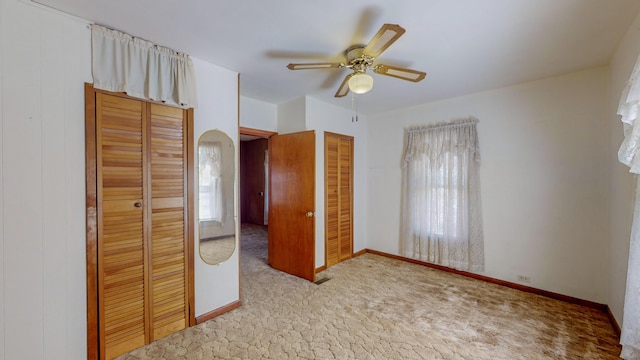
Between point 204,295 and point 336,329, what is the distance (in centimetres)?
134

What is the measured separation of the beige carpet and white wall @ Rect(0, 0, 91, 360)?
649 mm

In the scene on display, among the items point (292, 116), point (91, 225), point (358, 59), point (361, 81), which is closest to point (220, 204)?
point (91, 225)

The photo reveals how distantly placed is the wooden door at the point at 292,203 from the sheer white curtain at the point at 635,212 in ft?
8.73

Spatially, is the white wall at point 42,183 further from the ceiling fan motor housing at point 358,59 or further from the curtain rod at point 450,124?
the curtain rod at point 450,124

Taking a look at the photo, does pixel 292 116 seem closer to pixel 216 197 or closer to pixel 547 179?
pixel 216 197

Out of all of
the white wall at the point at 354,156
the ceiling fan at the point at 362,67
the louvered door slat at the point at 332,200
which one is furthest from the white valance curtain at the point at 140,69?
the louvered door slat at the point at 332,200

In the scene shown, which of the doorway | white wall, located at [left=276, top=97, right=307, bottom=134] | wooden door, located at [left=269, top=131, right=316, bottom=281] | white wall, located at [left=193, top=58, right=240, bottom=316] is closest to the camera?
white wall, located at [left=193, top=58, right=240, bottom=316]

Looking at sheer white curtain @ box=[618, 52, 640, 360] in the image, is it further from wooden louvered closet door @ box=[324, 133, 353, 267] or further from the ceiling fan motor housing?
wooden louvered closet door @ box=[324, 133, 353, 267]

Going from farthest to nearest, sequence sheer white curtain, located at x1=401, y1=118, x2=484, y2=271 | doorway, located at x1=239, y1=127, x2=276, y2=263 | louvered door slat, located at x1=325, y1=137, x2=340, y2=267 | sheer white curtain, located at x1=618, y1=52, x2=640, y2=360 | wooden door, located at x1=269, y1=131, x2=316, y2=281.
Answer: doorway, located at x1=239, y1=127, x2=276, y2=263, louvered door slat, located at x1=325, y1=137, x2=340, y2=267, sheer white curtain, located at x1=401, y1=118, x2=484, y2=271, wooden door, located at x1=269, y1=131, x2=316, y2=281, sheer white curtain, located at x1=618, y1=52, x2=640, y2=360

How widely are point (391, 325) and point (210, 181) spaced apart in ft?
7.57

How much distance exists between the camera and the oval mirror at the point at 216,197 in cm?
250

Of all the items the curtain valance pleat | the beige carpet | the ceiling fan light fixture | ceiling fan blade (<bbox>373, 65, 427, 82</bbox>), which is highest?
ceiling fan blade (<bbox>373, 65, 427, 82</bbox>)

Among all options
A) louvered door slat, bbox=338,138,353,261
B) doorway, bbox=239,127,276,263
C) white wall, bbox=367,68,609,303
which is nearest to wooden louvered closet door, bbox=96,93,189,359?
louvered door slat, bbox=338,138,353,261

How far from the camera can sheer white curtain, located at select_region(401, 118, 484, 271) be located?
342 cm
